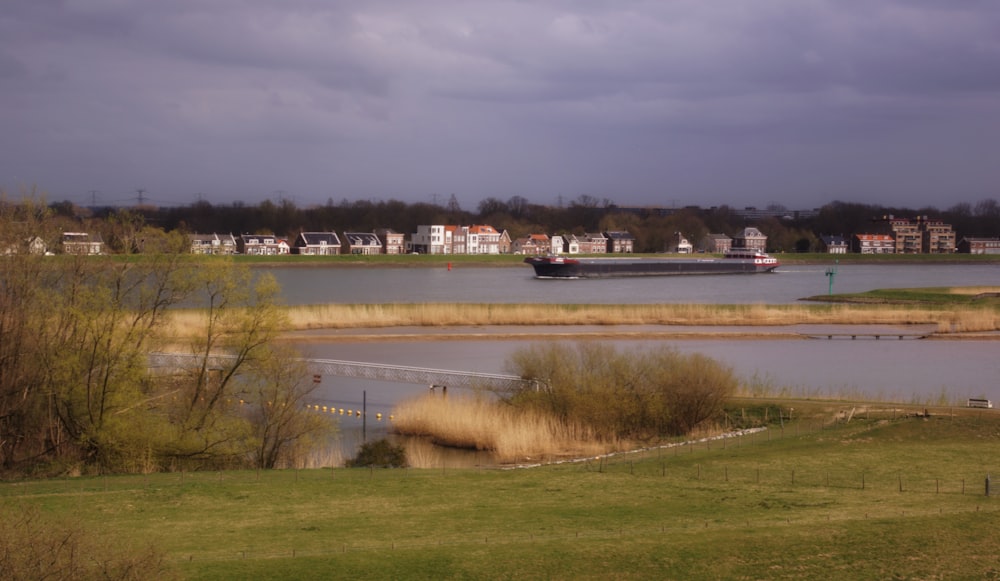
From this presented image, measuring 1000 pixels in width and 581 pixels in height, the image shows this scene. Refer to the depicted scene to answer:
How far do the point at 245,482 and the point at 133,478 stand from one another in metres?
2.54

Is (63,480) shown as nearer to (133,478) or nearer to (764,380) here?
(133,478)

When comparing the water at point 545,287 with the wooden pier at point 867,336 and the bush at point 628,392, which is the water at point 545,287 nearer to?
the wooden pier at point 867,336

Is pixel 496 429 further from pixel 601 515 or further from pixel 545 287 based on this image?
pixel 545 287

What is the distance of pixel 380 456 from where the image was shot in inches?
827

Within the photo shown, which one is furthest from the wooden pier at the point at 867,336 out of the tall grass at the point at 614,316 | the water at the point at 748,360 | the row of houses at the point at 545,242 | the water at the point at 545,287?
the row of houses at the point at 545,242

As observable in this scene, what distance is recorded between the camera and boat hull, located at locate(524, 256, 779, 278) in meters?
99.2

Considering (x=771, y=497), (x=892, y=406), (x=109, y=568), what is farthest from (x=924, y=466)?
(x=109, y=568)

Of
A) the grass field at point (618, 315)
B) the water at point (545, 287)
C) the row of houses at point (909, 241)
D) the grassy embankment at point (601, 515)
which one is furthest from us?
the row of houses at point (909, 241)

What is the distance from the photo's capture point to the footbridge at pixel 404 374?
2580cm

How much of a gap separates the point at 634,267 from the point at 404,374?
3050 inches

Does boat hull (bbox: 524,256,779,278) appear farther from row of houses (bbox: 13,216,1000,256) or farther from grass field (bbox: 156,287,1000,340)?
grass field (bbox: 156,287,1000,340)

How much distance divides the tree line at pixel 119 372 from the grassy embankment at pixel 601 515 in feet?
6.37

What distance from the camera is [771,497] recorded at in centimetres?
1531

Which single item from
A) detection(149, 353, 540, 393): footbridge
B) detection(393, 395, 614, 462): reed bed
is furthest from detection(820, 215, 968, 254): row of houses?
detection(393, 395, 614, 462): reed bed
